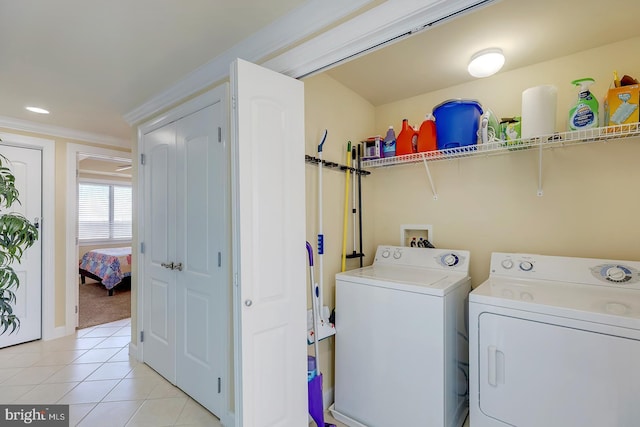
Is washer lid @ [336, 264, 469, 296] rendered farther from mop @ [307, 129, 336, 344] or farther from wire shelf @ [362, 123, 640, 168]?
wire shelf @ [362, 123, 640, 168]

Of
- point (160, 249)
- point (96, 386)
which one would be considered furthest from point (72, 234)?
point (96, 386)

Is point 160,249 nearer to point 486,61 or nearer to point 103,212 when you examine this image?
point 486,61

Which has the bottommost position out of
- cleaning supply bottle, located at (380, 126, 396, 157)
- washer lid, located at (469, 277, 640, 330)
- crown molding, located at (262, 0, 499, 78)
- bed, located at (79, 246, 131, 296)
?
bed, located at (79, 246, 131, 296)

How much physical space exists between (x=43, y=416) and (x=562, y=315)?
3062mm

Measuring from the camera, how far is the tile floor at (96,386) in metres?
Answer: 1.91

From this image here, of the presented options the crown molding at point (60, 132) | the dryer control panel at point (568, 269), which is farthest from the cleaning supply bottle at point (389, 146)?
the crown molding at point (60, 132)

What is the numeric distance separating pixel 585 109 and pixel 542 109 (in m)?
0.19

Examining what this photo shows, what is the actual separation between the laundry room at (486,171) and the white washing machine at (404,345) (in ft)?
0.59

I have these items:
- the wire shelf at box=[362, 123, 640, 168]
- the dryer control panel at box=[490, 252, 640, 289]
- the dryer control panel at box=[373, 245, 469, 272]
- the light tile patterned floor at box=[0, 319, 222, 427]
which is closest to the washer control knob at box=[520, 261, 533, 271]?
the dryer control panel at box=[490, 252, 640, 289]

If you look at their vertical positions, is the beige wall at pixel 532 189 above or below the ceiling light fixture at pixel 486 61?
below

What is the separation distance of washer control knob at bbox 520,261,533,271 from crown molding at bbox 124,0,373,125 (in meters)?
1.68

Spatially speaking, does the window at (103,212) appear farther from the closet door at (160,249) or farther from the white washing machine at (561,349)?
the white washing machine at (561,349)

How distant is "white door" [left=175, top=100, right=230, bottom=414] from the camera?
1860mm

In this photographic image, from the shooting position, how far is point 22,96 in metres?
2.30
